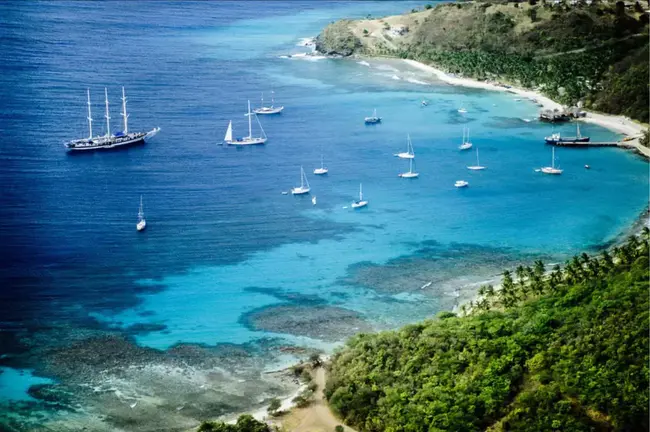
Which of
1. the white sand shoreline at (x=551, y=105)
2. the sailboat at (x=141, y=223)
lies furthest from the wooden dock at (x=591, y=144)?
the sailboat at (x=141, y=223)

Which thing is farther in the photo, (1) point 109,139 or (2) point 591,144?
(2) point 591,144

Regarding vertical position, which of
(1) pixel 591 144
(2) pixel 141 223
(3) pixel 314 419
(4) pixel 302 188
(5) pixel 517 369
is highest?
(1) pixel 591 144

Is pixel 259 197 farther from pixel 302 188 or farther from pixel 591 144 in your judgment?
pixel 591 144

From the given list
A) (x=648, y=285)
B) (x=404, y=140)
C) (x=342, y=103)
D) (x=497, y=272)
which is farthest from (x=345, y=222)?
(x=342, y=103)

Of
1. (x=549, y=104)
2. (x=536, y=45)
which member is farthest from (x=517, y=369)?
(x=536, y=45)

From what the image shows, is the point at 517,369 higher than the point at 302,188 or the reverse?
the reverse

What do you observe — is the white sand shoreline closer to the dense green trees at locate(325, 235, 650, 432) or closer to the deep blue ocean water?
the deep blue ocean water

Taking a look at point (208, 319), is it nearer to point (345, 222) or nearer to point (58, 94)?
point (345, 222)
